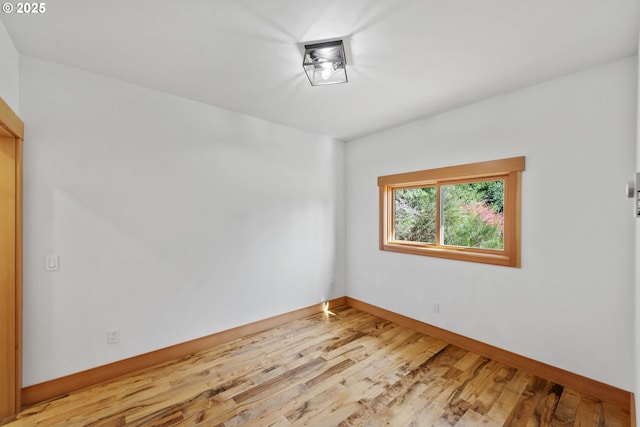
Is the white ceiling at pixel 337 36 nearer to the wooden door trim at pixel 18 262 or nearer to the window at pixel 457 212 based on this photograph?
the wooden door trim at pixel 18 262

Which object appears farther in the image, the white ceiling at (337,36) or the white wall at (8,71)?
the white wall at (8,71)

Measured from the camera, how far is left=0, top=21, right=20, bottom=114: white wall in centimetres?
166

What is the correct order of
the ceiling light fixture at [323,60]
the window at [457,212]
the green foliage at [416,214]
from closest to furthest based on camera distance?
1. the ceiling light fixture at [323,60]
2. the window at [457,212]
3. the green foliage at [416,214]

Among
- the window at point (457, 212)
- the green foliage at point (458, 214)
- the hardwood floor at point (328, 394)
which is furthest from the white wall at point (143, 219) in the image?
the green foliage at point (458, 214)

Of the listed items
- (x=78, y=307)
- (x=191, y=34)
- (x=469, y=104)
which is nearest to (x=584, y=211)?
(x=469, y=104)

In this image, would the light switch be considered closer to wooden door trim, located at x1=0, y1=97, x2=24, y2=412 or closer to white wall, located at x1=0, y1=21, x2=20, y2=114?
wooden door trim, located at x1=0, y1=97, x2=24, y2=412

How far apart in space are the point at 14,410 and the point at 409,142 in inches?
164

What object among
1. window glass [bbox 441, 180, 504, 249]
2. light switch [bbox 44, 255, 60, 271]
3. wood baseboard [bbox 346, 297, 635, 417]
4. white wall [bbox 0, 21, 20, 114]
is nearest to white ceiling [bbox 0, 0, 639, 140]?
white wall [bbox 0, 21, 20, 114]

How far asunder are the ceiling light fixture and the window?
168cm

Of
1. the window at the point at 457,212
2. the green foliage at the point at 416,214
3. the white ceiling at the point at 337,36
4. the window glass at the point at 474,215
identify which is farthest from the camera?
the green foliage at the point at 416,214

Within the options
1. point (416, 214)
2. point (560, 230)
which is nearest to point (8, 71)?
point (416, 214)

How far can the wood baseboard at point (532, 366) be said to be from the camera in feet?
6.37

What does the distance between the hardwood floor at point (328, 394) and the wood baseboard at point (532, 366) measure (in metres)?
0.07

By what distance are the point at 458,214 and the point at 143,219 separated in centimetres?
323
